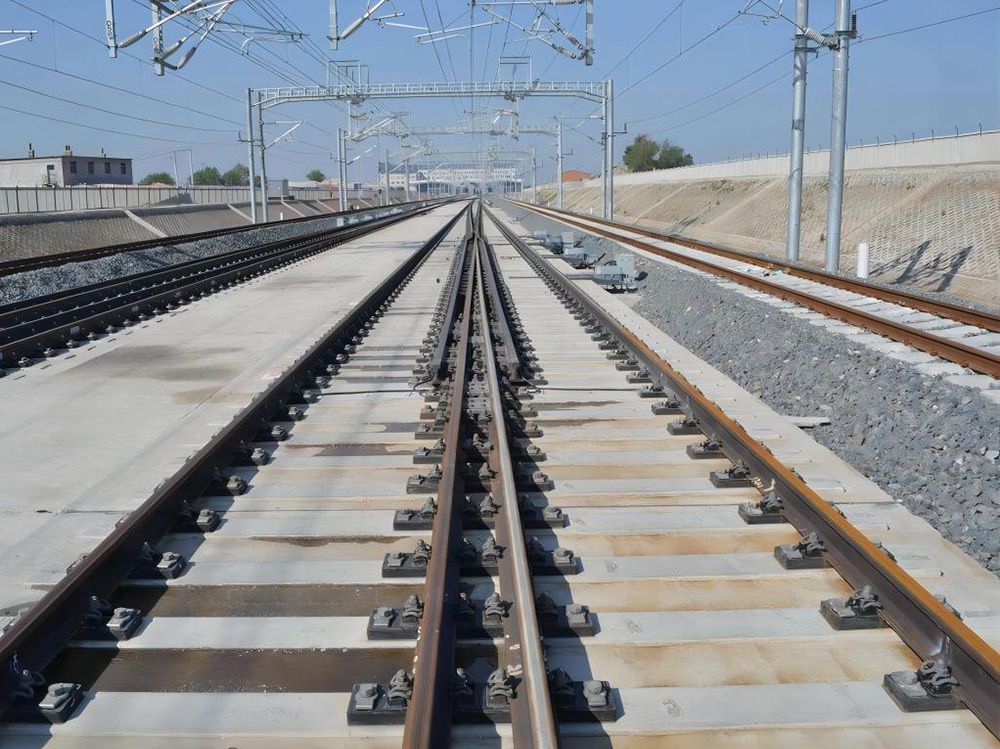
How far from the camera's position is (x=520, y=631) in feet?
10.8

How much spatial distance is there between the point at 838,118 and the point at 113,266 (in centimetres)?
1687

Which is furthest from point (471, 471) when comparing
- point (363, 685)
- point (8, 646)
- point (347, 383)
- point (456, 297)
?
point (456, 297)

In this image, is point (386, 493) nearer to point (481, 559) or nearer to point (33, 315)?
point (481, 559)

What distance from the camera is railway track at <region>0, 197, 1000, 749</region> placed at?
2.98 metres

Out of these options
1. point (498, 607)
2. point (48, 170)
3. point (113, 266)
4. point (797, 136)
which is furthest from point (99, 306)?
point (48, 170)

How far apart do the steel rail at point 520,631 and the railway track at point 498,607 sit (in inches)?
0.5

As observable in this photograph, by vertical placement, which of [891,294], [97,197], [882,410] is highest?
[97,197]

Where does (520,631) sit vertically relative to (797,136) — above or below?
below

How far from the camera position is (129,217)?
3838 centimetres

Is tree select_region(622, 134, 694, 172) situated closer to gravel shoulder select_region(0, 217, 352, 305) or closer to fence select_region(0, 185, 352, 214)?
fence select_region(0, 185, 352, 214)

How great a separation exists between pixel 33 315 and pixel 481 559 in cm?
1133

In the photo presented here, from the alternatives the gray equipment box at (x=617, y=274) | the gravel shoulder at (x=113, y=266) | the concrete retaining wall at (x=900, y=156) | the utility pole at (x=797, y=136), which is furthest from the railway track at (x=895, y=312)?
the concrete retaining wall at (x=900, y=156)

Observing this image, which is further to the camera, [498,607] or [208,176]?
[208,176]

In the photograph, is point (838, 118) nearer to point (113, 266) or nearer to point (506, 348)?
point (506, 348)
